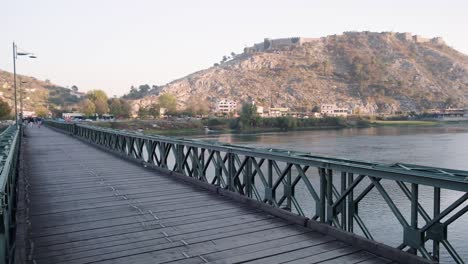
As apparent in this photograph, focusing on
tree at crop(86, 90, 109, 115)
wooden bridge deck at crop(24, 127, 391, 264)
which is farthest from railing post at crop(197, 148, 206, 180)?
tree at crop(86, 90, 109, 115)

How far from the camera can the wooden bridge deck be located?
17.6 feet

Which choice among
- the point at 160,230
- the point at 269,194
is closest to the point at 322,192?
the point at 269,194

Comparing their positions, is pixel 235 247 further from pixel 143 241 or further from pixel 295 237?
pixel 143 241

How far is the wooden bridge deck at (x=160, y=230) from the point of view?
17.6 feet

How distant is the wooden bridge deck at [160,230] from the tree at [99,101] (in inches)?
4698

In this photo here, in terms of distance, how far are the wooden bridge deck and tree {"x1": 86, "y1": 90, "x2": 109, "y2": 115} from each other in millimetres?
119324

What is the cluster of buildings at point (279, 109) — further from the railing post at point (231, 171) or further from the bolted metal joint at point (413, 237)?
the bolted metal joint at point (413, 237)

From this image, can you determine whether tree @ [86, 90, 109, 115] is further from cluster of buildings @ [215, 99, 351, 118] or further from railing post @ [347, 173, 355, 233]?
railing post @ [347, 173, 355, 233]

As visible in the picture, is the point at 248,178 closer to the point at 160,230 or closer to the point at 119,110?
the point at 160,230

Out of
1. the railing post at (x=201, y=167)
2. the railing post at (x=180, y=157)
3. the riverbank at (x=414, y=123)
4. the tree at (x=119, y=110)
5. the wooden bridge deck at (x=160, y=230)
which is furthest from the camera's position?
the riverbank at (x=414, y=123)

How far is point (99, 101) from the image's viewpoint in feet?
417

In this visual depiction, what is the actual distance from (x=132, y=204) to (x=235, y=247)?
11.6ft

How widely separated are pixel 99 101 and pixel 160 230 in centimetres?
12763

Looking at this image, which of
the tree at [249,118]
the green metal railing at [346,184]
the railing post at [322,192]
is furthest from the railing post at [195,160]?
the tree at [249,118]
